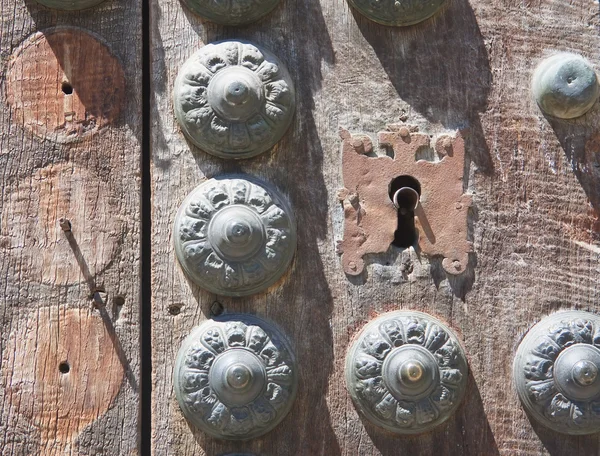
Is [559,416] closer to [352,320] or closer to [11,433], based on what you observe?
[352,320]

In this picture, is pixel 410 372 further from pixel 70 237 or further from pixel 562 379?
pixel 70 237

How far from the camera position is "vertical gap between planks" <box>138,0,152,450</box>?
7.82 feet

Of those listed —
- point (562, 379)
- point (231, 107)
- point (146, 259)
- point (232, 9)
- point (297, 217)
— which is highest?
point (232, 9)

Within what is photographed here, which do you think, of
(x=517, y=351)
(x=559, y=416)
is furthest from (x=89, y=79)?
(x=559, y=416)

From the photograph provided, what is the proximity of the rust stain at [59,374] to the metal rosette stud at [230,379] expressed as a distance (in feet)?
0.58

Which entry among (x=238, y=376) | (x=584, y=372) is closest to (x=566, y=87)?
(x=584, y=372)

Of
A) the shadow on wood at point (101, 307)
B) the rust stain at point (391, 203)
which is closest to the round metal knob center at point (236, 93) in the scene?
the rust stain at point (391, 203)

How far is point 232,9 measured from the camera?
95.0 inches

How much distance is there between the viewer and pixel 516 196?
2.48 metres

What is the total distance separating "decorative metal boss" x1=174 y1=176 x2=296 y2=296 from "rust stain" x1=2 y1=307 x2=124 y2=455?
29 centimetres

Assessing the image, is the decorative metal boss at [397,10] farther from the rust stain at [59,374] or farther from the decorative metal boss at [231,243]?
the rust stain at [59,374]

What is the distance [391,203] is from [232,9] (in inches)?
24.4

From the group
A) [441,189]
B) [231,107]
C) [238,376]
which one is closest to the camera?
[238,376]

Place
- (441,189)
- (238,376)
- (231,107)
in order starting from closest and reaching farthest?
(238,376), (231,107), (441,189)
